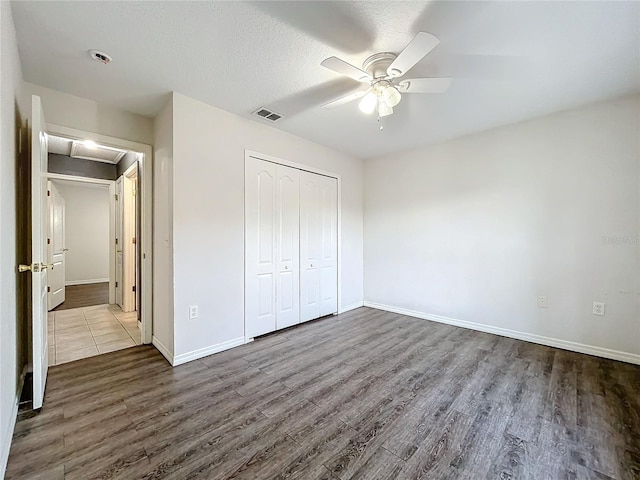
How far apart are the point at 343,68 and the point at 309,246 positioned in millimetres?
2391

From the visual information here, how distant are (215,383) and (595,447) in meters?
2.49

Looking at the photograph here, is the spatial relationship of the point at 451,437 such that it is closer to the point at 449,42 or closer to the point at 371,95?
the point at 371,95

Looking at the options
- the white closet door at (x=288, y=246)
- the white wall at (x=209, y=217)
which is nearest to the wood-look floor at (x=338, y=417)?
the white wall at (x=209, y=217)

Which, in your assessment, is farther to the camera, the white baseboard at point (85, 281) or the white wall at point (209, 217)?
the white baseboard at point (85, 281)

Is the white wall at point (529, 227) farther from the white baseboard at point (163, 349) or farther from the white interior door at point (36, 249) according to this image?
the white interior door at point (36, 249)

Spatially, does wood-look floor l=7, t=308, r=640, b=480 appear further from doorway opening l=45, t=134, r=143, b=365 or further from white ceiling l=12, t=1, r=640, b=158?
white ceiling l=12, t=1, r=640, b=158

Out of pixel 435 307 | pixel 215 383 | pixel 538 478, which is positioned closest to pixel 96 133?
pixel 215 383

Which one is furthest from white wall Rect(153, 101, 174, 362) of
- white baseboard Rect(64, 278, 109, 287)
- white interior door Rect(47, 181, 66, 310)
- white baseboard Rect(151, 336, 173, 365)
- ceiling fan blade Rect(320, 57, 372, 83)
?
white baseboard Rect(64, 278, 109, 287)

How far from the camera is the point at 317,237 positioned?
12.9 feet

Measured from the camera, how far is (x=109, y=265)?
16.3 feet

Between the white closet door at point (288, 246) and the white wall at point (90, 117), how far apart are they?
1521 mm

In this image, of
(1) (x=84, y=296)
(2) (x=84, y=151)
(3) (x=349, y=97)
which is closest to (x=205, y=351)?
(3) (x=349, y=97)

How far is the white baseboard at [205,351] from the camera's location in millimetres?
2537

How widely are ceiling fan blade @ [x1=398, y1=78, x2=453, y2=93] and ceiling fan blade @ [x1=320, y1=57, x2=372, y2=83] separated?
0.90ft
